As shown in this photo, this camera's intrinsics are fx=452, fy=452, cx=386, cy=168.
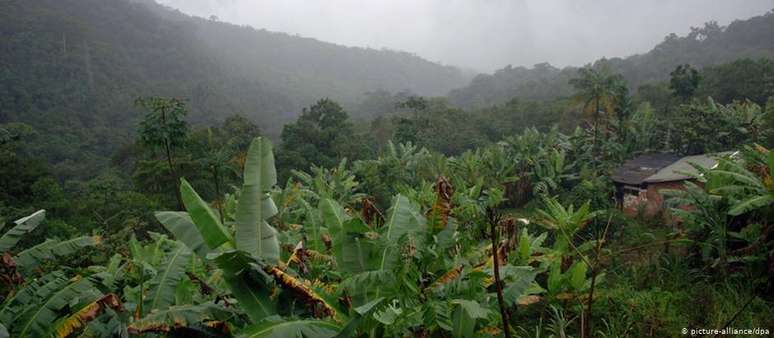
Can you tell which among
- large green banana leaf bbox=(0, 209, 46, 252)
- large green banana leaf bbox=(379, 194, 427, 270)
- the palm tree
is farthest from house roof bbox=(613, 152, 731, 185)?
large green banana leaf bbox=(0, 209, 46, 252)

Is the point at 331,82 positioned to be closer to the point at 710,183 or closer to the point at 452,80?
the point at 452,80

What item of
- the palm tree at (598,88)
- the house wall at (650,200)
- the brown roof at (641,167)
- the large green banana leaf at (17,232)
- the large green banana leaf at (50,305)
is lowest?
the house wall at (650,200)

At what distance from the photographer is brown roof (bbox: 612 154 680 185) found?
16469 mm

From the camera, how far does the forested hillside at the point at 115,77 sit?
34.5m

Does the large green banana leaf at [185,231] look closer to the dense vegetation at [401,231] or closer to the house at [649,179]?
the dense vegetation at [401,231]

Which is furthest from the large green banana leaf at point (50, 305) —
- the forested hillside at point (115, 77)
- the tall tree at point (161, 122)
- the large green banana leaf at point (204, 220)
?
the forested hillside at point (115, 77)

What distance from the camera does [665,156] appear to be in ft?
63.1

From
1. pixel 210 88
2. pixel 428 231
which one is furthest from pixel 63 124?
pixel 428 231

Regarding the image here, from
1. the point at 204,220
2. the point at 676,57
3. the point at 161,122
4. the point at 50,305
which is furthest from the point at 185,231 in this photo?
the point at 676,57

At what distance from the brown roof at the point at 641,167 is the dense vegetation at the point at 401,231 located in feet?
1.71

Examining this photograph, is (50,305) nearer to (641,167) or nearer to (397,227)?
(397,227)

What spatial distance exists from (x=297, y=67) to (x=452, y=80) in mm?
39851

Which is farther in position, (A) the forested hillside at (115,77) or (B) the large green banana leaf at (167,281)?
(A) the forested hillside at (115,77)

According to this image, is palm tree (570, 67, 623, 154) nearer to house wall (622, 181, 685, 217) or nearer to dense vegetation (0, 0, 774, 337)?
dense vegetation (0, 0, 774, 337)
